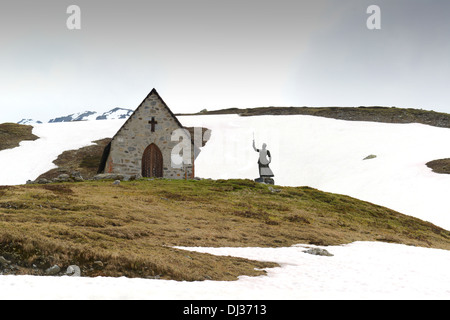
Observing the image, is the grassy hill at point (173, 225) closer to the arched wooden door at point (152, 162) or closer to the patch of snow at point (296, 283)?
the patch of snow at point (296, 283)

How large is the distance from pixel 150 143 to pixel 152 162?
172 cm

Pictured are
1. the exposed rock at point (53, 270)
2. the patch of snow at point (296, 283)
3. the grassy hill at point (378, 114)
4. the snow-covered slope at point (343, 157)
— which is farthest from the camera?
the grassy hill at point (378, 114)

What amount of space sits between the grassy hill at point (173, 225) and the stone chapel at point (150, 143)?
3.72m

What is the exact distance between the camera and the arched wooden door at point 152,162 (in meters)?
30.9

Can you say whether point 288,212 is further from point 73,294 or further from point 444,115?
point 444,115

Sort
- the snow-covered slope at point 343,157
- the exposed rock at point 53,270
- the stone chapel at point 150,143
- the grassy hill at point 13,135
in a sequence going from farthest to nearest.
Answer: the grassy hill at point 13,135 < the snow-covered slope at point 343,157 < the stone chapel at point 150,143 < the exposed rock at point 53,270

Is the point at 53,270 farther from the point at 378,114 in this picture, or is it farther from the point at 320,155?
the point at 378,114

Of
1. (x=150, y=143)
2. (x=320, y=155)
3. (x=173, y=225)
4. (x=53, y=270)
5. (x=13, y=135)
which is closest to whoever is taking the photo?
(x=53, y=270)

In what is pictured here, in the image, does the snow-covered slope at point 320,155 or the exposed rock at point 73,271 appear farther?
the snow-covered slope at point 320,155

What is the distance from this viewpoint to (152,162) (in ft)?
102

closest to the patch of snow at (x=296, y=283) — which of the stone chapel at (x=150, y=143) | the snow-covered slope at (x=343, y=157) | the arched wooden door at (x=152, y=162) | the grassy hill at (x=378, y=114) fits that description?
the snow-covered slope at (x=343, y=157)

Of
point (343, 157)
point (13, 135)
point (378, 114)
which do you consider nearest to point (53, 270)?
point (343, 157)

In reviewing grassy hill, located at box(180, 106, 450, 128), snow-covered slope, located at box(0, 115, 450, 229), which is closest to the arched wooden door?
snow-covered slope, located at box(0, 115, 450, 229)

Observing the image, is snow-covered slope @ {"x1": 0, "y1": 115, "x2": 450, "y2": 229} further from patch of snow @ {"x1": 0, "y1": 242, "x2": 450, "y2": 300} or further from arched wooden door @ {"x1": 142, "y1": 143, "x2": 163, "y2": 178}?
patch of snow @ {"x1": 0, "y1": 242, "x2": 450, "y2": 300}
